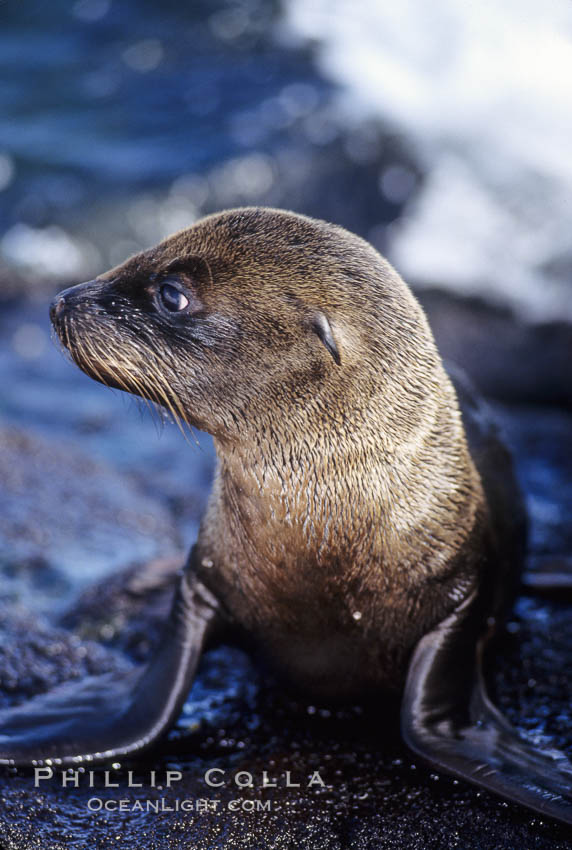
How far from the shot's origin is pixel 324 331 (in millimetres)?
3791

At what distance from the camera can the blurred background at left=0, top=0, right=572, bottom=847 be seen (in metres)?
6.55

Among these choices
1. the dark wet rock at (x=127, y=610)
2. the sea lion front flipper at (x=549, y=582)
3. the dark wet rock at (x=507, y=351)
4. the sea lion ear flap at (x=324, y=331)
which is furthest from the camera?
the dark wet rock at (x=507, y=351)

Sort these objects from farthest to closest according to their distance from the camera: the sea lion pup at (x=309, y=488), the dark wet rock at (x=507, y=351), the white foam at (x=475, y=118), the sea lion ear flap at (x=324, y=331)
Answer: the white foam at (x=475, y=118) < the dark wet rock at (x=507, y=351) < the sea lion pup at (x=309, y=488) < the sea lion ear flap at (x=324, y=331)

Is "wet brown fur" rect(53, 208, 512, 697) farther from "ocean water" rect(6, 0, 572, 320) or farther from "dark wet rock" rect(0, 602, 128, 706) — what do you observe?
"ocean water" rect(6, 0, 572, 320)

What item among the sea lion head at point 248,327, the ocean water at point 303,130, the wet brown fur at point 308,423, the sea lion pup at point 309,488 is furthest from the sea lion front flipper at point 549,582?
the ocean water at point 303,130

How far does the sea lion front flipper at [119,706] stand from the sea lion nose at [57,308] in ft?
4.41

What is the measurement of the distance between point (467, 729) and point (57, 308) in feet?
8.10

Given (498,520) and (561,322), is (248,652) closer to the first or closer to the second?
(498,520)

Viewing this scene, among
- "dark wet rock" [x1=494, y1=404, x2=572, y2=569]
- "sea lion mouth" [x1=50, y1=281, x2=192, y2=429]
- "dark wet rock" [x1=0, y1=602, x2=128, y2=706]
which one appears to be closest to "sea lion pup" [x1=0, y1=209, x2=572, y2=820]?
"sea lion mouth" [x1=50, y1=281, x2=192, y2=429]

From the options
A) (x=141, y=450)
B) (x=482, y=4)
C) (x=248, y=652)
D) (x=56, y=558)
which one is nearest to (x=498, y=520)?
(x=248, y=652)

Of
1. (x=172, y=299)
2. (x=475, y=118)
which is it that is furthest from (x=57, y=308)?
(x=475, y=118)

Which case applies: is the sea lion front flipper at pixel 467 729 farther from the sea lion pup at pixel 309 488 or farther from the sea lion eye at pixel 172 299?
the sea lion eye at pixel 172 299

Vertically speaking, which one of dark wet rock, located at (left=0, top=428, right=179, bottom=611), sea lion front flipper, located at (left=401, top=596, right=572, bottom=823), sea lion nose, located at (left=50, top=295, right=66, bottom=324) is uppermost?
sea lion nose, located at (left=50, top=295, right=66, bottom=324)

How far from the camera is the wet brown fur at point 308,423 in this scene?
3.89m
